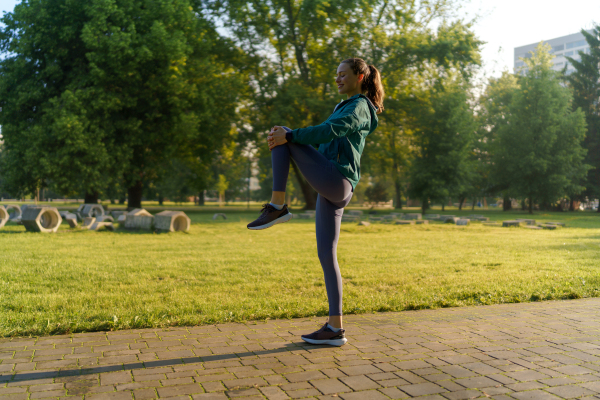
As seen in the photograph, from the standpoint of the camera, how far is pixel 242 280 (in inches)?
286

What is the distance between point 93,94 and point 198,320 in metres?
24.2

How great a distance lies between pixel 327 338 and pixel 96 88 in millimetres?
25227

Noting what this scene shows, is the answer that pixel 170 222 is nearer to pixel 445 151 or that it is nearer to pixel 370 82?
pixel 370 82

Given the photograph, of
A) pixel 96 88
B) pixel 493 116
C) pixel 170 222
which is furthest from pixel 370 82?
pixel 493 116

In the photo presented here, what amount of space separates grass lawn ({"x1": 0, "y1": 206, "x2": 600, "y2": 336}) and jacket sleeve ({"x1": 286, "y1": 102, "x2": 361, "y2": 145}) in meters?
2.24

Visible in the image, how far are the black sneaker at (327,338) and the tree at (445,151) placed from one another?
3536cm

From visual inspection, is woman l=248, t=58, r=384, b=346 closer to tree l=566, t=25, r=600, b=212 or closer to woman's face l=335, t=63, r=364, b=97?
woman's face l=335, t=63, r=364, b=97

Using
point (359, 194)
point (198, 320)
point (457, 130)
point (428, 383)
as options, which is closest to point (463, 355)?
point (428, 383)

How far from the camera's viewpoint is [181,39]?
26.8 m

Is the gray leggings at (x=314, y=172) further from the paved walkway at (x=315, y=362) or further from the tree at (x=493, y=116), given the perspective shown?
the tree at (x=493, y=116)

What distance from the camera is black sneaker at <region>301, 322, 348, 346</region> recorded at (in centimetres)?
386

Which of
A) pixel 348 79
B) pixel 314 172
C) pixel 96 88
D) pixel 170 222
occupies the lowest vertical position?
pixel 170 222

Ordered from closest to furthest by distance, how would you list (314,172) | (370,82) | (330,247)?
(314,172) < (330,247) < (370,82)

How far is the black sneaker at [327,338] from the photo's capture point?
3.86m
